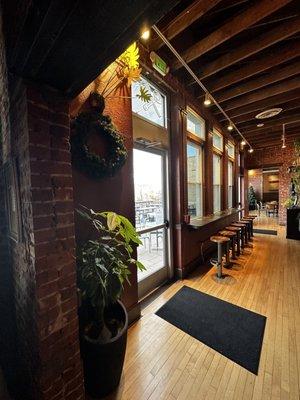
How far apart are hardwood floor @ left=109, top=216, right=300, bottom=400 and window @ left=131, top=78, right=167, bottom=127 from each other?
8.93 feet

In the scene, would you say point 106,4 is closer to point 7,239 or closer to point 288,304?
point 7,239

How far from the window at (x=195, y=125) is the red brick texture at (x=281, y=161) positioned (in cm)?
510

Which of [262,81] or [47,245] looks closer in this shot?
[47,245]

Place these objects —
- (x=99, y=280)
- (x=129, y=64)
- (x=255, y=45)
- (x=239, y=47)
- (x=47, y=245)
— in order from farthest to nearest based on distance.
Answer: (x=239, y=47), (x=255, y=45), (x=129, y=64), (x=99, y=280), (x=47, y=245)

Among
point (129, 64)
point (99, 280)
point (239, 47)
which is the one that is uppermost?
point (239, 47)

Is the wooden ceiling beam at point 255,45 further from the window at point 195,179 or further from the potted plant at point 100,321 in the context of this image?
the potted plant at point 100,321

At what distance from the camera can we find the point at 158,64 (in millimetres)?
2854

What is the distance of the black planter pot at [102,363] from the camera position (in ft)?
4.98

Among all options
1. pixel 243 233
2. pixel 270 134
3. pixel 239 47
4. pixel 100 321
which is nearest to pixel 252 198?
pixel 270 134

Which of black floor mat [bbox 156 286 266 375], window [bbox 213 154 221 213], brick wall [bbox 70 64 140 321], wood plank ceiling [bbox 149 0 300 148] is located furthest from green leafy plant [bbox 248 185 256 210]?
brick wall [bbox 70 64 140 321]

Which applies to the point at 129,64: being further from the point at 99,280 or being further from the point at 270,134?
the point at 270,134

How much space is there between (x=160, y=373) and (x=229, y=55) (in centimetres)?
402

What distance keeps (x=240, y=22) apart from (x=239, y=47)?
0.63 metres

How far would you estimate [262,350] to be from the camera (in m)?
2.02
